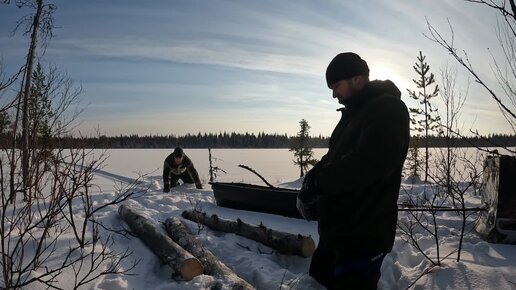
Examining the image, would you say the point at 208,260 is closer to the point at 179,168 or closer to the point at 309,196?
the point at 309,196

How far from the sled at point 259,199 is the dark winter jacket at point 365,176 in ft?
11.8

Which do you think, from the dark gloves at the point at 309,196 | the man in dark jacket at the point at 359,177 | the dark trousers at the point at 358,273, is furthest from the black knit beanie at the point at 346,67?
the dark trousers at the point at 358,273

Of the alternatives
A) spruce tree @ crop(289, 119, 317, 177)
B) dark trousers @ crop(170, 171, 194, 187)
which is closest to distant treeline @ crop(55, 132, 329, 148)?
spruce tree @ crop(289, 119, 317, 177)

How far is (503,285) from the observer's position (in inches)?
125

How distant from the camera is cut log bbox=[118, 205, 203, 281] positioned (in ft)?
11.9

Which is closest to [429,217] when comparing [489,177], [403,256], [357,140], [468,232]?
[468,232]

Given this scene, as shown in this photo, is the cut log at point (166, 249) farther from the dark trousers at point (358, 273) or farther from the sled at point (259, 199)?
the sled at point (259, 199)

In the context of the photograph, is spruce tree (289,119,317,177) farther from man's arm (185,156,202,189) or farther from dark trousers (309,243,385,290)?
dark trousers (309,243,385,290)

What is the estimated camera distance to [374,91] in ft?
7.82

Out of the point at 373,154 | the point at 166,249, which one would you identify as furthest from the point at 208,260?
the point at 373,154

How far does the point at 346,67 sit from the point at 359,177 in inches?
29.6

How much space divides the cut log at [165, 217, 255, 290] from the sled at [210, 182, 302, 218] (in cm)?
181

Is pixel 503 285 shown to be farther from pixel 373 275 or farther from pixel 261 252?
pixel 261 252

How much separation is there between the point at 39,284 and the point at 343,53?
2932mm
